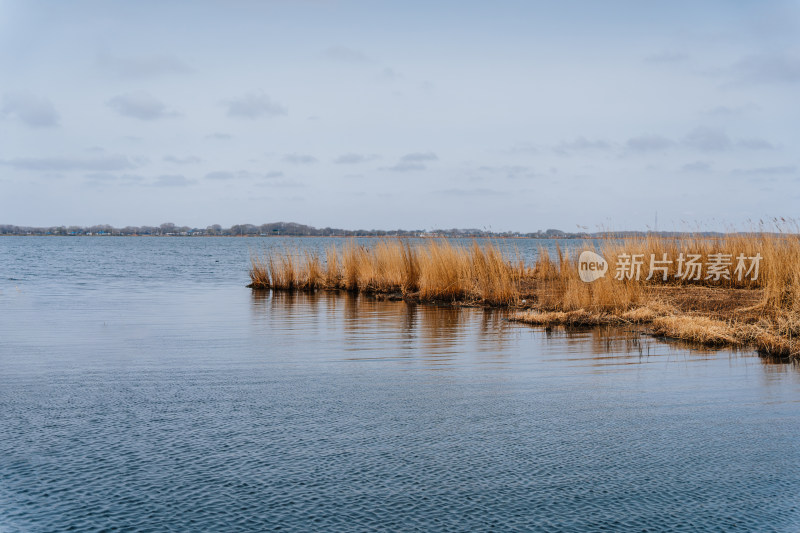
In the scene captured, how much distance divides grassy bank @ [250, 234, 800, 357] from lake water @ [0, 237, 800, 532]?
186 centimetres

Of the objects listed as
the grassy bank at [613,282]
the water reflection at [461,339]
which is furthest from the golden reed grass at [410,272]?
the water reflection at [461,339]

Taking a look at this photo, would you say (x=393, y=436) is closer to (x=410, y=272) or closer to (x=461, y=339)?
(x=461, y=339)

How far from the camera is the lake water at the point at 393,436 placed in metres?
4.08

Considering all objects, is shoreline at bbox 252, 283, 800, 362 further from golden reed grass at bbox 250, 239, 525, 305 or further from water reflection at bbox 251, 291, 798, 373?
golden reed grass at bbox 250, 239, 525, 305

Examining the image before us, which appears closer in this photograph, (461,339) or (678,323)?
(461,339)

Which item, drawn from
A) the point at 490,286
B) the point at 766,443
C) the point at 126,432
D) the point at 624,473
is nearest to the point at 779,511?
the point at 624,473

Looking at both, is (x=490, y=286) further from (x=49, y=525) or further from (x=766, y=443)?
(x=49, y=525)

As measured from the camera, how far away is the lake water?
13.4 feet

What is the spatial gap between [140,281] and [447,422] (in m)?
24.7
